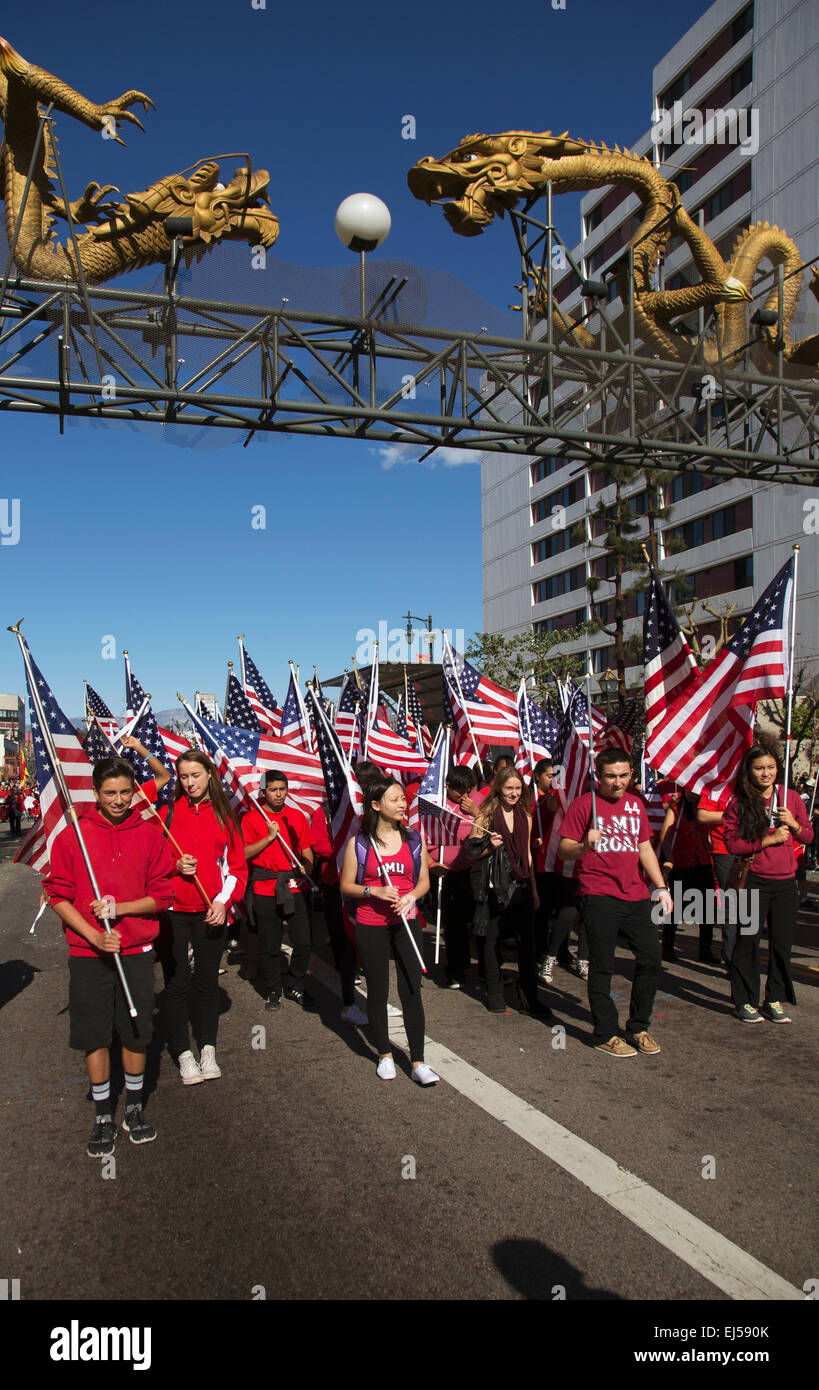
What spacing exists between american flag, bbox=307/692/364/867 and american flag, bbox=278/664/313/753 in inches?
52.0

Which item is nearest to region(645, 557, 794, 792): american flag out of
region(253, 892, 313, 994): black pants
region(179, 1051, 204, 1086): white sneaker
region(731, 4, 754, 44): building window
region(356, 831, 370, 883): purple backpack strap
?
region(356, 831, 370, 883): purple backpack strap

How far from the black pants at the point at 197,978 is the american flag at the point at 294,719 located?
2952 millimetres

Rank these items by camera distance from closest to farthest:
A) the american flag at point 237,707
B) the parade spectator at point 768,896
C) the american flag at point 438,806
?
the parade spectator at point 768,896 < the american flag at point 438,806 < the american flag at point 237,707

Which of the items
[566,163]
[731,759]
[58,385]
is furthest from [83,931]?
[566,163]

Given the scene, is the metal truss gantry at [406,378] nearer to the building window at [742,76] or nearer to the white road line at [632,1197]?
the white road line at [632,1197]

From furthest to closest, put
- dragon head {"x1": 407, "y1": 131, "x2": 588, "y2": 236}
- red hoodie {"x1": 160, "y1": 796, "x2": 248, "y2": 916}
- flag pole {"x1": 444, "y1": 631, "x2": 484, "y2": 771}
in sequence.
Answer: flag pole {"x1": 444, "y1": 631, "x2": 484, "y2": 771} < dragon head {"x1": 407, "y1": 131, "x2": 588, "y2": 236} < red hoodie {"x1": 160, "y1": 796, "x2": 248, "y2": 916}

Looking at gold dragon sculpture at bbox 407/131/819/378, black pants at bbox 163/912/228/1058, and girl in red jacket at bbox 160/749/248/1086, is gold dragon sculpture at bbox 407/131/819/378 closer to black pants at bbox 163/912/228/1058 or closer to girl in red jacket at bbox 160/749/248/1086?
girl in red jacket at bbox 160/749/248/1086

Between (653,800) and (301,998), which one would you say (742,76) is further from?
(301,998)

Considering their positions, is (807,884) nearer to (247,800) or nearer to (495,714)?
(495,714)

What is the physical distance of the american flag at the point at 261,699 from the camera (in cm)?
1170

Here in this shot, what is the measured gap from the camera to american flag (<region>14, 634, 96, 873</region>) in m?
5.21

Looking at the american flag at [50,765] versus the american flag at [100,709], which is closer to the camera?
the american flag at [50,765]

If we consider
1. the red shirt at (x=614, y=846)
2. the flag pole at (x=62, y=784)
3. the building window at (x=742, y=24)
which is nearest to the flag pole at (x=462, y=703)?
the red shirt at (x=614, y=846)
